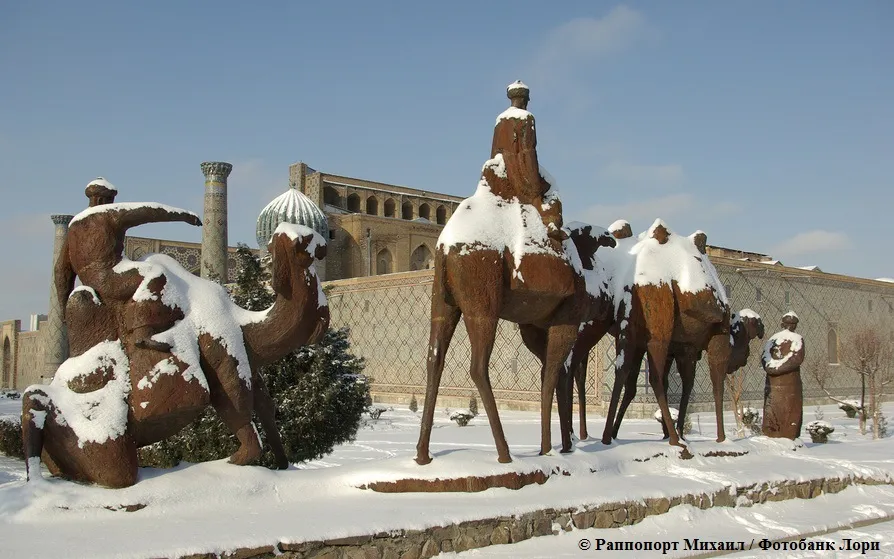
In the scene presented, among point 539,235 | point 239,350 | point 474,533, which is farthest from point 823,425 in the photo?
point 239,350

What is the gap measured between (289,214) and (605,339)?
15220 mm

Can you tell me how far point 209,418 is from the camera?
7531 mm

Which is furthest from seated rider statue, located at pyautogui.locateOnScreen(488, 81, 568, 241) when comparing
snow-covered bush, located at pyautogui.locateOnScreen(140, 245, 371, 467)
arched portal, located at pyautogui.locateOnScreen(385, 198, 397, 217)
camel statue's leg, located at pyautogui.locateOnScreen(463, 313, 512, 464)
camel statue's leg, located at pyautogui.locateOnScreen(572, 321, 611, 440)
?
arched portal, located at pyautogui.locateOnScreen(385, 198, 397, 217)

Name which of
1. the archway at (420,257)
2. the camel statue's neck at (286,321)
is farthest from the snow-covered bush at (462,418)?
the archway at (420,257)

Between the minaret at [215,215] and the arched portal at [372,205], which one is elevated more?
the arched portal at [372,205]

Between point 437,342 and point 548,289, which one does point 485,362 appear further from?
point 548,289

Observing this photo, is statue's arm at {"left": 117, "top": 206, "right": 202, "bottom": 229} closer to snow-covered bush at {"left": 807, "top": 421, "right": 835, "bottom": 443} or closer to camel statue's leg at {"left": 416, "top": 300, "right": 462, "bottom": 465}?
camel statue's leg at {"left": 416, "top": 300, "right": 462, "bottom": 465}

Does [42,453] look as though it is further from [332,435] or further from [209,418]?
[332,435]

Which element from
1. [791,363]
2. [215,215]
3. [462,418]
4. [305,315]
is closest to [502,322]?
[462,418]

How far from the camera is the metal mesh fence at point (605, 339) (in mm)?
16953

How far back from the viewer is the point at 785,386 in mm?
7496

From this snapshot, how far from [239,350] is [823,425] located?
347 inches

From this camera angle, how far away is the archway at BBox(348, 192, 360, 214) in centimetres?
3341

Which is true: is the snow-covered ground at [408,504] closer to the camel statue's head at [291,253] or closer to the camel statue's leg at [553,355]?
the camel statue's leg at [553,355]
